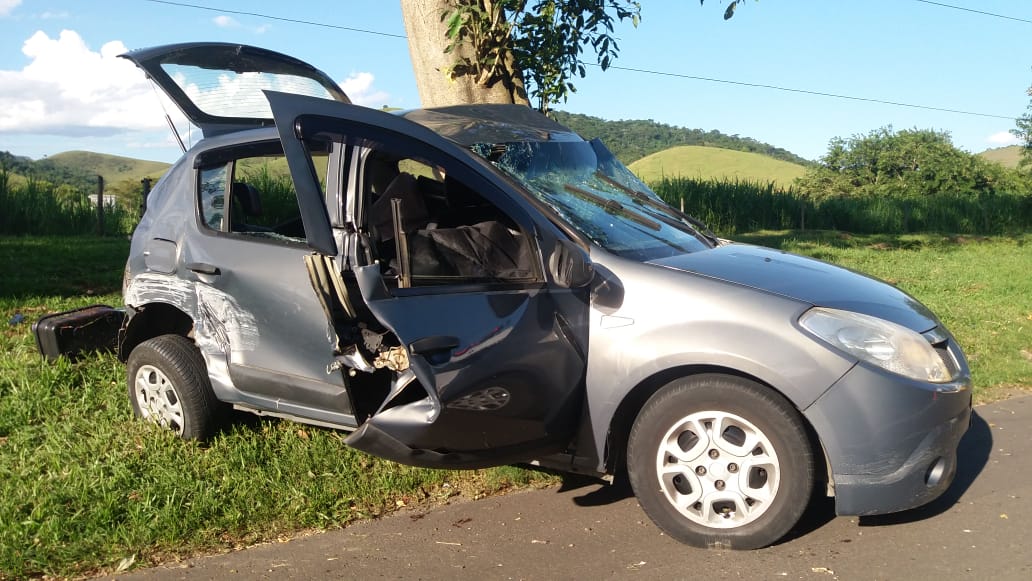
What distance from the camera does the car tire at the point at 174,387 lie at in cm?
539

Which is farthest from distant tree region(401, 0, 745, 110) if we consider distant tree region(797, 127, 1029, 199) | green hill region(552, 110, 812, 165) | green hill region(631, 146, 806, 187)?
green hill region(552, 110, 812, 165)

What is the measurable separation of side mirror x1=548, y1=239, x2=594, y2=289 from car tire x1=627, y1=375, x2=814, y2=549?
61 centimetres

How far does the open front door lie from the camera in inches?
157

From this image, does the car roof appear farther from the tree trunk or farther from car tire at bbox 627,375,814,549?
the tree trunk

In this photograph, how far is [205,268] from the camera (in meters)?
5.09

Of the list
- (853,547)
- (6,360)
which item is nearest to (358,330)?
(853,547)

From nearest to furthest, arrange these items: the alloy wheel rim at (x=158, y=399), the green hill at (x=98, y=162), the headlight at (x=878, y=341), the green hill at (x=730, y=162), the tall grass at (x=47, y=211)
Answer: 1. the headlight at (x=878, y=341)
2. the alloy wheel rim at (x=158, y=399)
3. the tall grass at (x=47, y=211)
4. the green hill at (x=730, y=162)
5. the green hill at (x=98, y=162)

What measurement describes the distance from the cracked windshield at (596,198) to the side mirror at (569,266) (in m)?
0.28

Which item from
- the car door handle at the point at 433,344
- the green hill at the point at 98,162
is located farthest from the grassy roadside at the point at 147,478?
the green hill at the point at 98,162

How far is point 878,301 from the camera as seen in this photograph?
14.1 ft

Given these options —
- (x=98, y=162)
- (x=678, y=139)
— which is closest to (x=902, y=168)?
(x=678, y=139)

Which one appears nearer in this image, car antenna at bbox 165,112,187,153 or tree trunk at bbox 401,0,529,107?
car antenna at bbox 165,112,187,153

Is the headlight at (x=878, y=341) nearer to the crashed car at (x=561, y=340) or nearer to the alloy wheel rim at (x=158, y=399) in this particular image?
the crashed car at (x=561, y=340)

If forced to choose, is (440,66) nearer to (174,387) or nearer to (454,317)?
(174,387)
